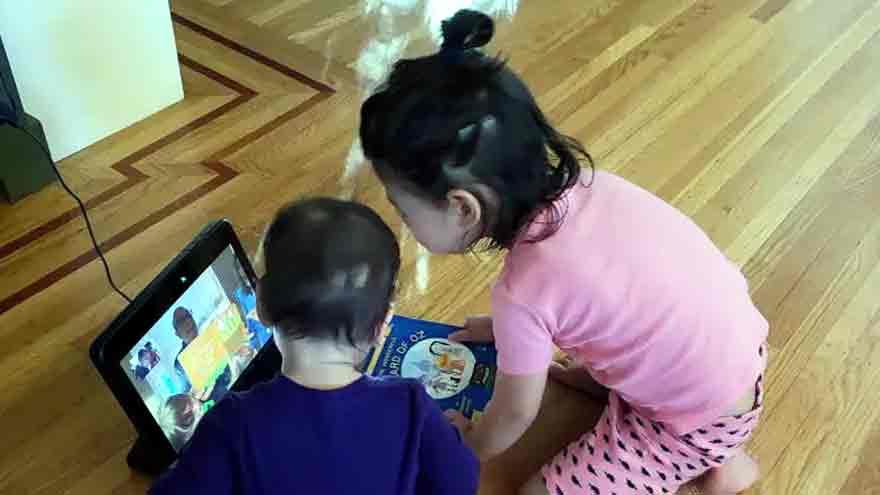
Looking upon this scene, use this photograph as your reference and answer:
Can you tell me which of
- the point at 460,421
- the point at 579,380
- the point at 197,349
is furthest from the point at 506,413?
the point at 197,349

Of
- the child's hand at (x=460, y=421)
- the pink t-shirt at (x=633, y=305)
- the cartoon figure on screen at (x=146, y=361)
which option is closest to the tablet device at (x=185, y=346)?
the cartoon figure on screen at (x=146, y=361)

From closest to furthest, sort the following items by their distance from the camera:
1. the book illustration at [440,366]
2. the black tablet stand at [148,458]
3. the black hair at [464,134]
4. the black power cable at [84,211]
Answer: the black hair at [464,134], the black tablet stand at [148,458], the book illustration at [440,366], the black power cable at [84,211]

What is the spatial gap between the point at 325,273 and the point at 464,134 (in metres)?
0.19

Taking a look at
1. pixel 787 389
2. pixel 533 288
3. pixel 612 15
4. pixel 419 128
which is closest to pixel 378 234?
pixel 419 128

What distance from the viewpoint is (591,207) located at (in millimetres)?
910

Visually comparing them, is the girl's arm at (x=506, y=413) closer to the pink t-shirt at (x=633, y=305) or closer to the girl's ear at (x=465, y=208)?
the pink t-shirt at (x=633, y=305)

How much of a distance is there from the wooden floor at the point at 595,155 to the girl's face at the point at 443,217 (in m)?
0.40

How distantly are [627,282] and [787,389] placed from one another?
1.54 feet

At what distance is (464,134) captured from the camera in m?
0.80

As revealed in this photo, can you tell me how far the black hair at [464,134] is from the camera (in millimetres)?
803

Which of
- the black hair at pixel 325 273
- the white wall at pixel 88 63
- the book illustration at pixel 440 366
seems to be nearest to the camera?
the black hair at pixel 325 273

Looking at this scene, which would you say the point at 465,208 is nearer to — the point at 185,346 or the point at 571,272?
the point at 571,272

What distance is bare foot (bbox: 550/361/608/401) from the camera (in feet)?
4.05

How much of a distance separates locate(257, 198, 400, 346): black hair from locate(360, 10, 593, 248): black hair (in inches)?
4.7
